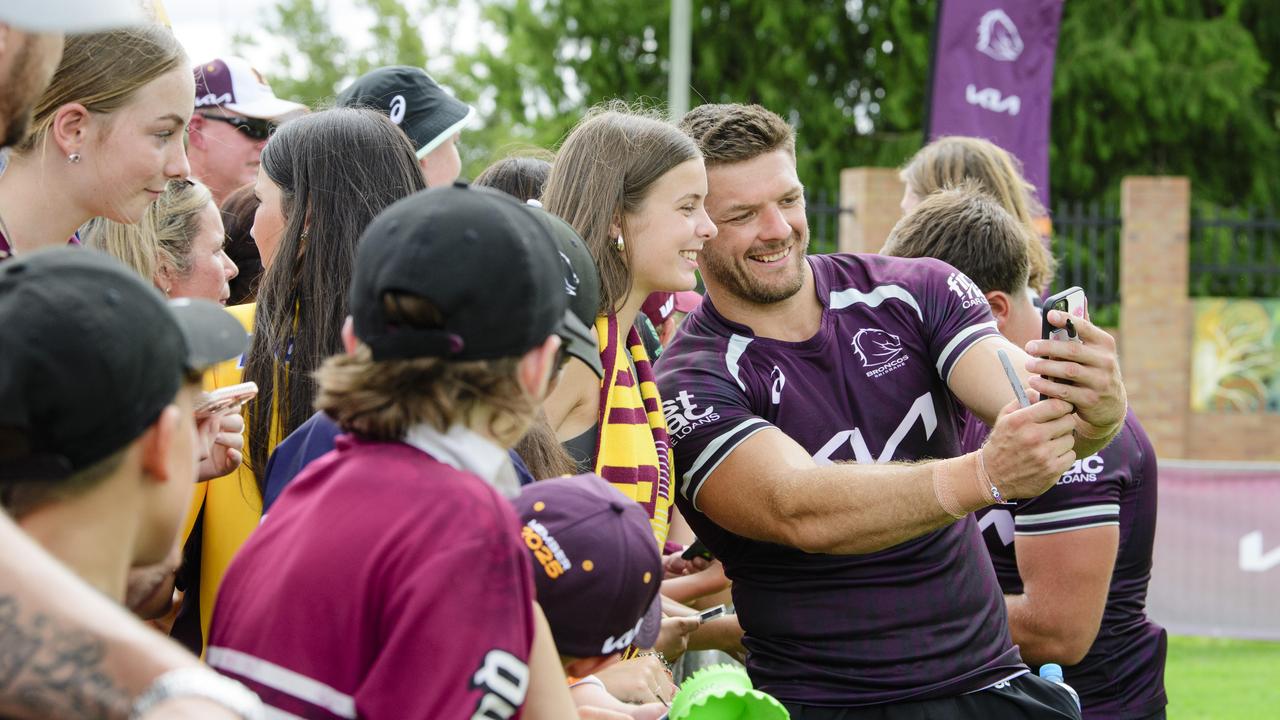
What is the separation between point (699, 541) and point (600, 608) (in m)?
1.64

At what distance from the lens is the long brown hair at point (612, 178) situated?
340 centimetres

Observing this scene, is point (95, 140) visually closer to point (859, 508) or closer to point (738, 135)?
point (738, 135)

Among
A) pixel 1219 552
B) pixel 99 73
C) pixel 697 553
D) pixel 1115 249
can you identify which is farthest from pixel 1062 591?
pixel 1115 249

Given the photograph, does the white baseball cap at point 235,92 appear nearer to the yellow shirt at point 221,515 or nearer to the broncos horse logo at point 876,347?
the yellow shirt at point 221,515

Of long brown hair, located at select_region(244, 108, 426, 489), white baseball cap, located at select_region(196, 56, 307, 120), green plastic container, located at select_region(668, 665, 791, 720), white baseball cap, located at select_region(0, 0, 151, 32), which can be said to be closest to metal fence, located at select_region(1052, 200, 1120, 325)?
white baseball cap, located at select_region(196, 56, 307, 120)

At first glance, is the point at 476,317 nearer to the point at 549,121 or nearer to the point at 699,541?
the point at 699,541

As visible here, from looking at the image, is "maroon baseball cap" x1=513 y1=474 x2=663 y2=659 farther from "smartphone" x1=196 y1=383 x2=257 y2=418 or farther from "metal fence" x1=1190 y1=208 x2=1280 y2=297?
"metal fence" x1=1190 y1=208 x2=1280 y2=297

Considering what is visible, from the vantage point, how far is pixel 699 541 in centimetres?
370

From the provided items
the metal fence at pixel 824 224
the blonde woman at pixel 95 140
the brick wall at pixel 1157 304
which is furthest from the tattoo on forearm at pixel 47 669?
the brick wall at pixel 1157 304

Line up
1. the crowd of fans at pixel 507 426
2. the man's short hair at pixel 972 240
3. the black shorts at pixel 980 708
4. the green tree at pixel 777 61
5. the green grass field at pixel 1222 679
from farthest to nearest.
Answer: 1. the green tree at pixel 777 61
2. the green grass field at pixel 1222 679
3. the man's short hair at pixel 972 240
4. the black shorts at pixel 980 708
5. the crowd of fans at pixel 507 426

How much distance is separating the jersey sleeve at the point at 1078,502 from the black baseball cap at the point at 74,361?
2.61 metres

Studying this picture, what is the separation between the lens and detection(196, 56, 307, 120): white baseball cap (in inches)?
197

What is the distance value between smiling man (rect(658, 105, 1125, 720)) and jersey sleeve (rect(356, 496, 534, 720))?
4.96 ft

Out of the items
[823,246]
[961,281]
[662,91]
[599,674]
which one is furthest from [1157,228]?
[599,674]
